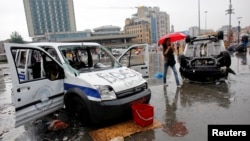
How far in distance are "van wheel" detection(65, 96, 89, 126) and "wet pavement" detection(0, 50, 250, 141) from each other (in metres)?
0.28

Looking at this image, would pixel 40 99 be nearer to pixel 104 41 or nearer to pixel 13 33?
pixel 13 33

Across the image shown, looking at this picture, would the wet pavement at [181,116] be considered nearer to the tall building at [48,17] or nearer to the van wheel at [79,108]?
the van wheel at [79,108]

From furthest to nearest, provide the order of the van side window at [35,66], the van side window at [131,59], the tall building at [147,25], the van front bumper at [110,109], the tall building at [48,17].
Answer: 1. the tall building at [147,25]
2. the tall building at [48,17]
3. the van side window at [131,59]
4. the van side window at [35,66]
5. the van front bumper at [110,109]

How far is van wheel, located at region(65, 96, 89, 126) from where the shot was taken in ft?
13.6

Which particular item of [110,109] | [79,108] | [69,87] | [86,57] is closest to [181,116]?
[110,109]

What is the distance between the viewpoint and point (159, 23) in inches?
4624

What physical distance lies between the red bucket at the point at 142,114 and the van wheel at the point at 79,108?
41.0 inches

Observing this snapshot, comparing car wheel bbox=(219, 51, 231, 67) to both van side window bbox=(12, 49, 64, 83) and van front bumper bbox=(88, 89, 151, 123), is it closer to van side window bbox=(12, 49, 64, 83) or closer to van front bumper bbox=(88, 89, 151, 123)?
van front bumper bbox=(88, 89, 151, 123)

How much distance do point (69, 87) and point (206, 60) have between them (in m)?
5.42

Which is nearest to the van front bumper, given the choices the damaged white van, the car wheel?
the damaged white van

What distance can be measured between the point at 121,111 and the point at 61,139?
1.36 metres

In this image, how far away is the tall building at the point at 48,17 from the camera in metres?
88.6

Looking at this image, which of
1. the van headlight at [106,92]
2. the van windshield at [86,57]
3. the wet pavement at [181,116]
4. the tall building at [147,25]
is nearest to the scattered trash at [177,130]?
the wet pavement at [181,116]

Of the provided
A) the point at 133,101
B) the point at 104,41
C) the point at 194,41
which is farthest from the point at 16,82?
the point at 104,41
